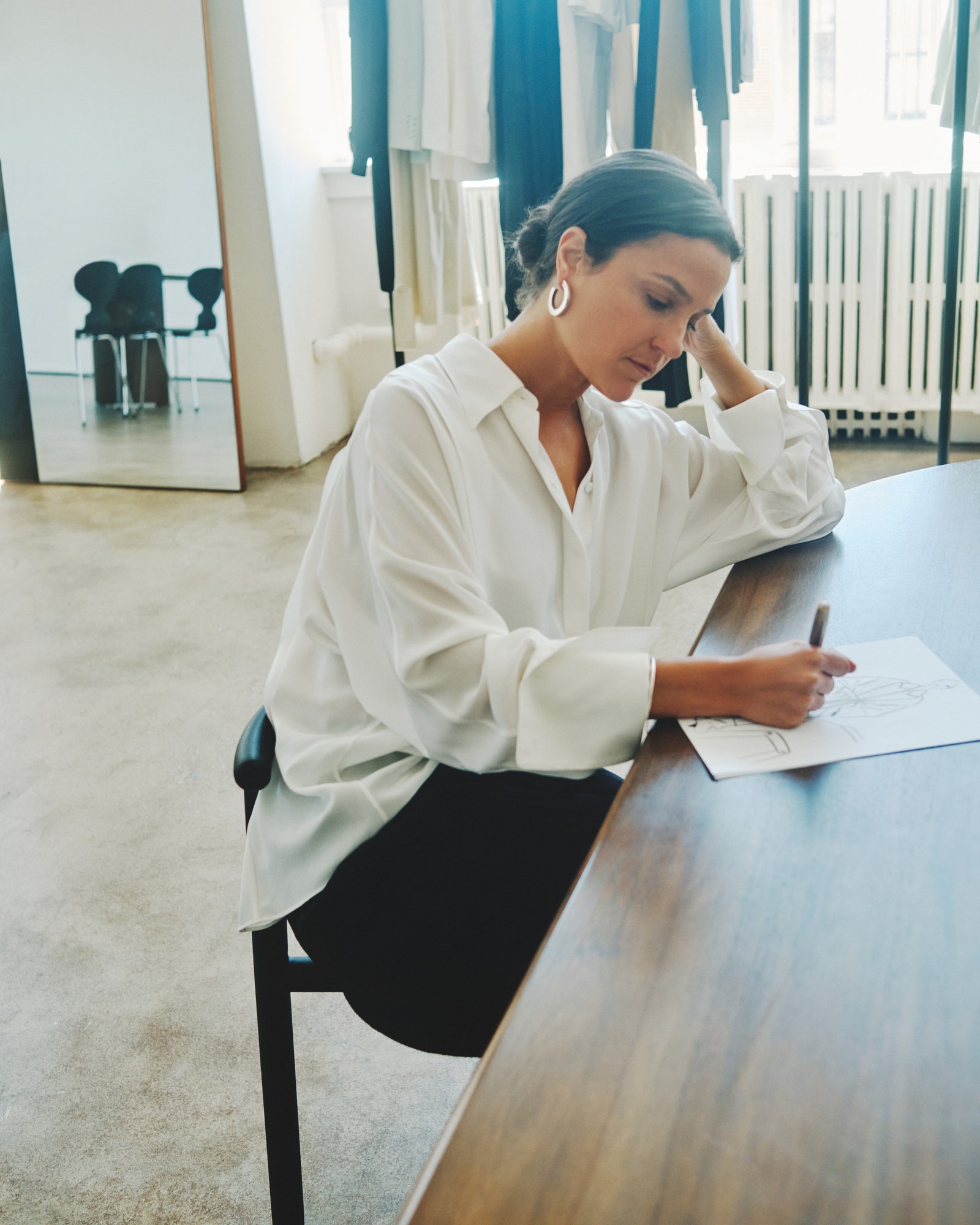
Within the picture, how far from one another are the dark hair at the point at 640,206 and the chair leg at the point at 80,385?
3436mm

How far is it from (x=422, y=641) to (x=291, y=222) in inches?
143

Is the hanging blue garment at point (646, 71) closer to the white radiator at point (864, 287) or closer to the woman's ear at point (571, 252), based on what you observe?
the white radiator at point (864, 287)

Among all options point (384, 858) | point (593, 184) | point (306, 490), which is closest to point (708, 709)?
point (384, 858)

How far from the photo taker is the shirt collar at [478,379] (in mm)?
1094

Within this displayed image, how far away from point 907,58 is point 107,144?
2.78 m

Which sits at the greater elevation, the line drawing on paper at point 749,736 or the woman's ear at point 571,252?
the woman's ear at point 571,252

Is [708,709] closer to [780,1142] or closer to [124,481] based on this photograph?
[780,1142]

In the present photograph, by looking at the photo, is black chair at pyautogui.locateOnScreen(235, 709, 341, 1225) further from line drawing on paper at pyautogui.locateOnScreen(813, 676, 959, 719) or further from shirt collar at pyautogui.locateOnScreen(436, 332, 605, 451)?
line drawing on paper at pyautogui.locateOnScreen(813, 676, 959, 719)

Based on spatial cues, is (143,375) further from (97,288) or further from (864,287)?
(864,287)

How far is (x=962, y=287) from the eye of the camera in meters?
3.86

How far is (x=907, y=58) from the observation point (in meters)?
3.86

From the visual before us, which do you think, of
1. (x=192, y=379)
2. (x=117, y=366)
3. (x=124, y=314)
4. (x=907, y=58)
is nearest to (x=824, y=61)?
(x=907, y=58)

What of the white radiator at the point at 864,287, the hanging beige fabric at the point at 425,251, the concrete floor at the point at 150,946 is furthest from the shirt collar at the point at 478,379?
the white radiator at the point at 864,287

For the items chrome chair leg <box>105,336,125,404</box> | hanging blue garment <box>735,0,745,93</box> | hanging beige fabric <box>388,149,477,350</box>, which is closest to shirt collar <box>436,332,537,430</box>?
hanging blue garment <box>735,0,745,93</box>
